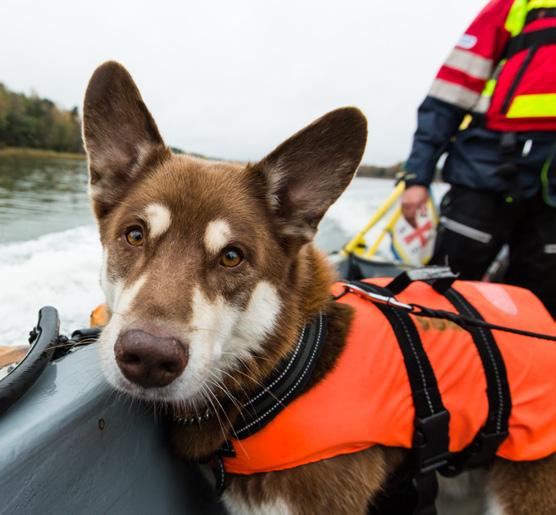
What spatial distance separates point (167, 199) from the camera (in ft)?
5.58

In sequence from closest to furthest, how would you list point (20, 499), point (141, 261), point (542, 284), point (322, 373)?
point (20, 499)
point (141, 261)
point (322, 373)
point (542, 284)

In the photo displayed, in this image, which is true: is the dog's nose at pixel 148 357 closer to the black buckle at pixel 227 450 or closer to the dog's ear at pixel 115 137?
the black buckle at pixel 227 450

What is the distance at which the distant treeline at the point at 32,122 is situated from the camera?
22.6 ft

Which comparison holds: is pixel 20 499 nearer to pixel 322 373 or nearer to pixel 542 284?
pixel 322 373

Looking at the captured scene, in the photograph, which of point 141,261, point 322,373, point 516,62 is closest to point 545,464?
point 322,373

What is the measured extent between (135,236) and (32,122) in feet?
30.8

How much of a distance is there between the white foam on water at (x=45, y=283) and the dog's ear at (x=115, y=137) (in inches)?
45.2

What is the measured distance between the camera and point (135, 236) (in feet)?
5.57

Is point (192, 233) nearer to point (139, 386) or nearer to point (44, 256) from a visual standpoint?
point (139, 386)

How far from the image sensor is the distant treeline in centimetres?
690

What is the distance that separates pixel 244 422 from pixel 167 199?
0.98 m

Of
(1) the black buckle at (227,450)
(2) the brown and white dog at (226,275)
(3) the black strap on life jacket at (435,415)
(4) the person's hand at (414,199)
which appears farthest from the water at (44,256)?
(3) the black strap on life jacket at (435,415)

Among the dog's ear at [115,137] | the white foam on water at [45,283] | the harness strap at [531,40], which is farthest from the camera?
the harness strap at [531,40]

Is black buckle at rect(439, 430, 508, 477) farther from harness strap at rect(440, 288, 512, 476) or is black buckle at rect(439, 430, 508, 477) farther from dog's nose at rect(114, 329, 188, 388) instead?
dog's nose at rect(114, 329, 188, 388)
